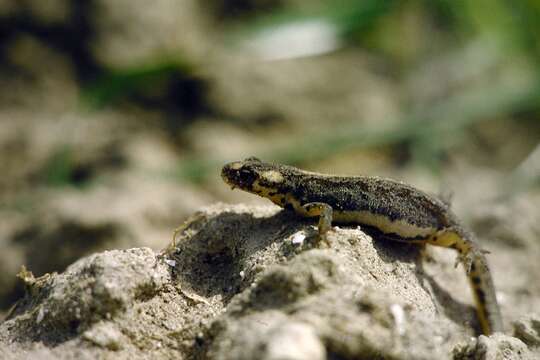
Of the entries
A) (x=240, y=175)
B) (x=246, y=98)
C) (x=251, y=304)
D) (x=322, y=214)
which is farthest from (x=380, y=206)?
(x=246, y=98)

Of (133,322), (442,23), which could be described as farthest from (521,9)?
(133,322)

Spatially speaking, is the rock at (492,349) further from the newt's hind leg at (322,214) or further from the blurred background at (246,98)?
the blurred background at (246,98)

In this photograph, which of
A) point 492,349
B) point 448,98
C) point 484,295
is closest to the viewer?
point 492,349

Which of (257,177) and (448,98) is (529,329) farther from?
(448,98)

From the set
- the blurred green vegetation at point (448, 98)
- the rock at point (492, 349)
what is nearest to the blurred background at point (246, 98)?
the blurred green vegetation at point (448, 98)

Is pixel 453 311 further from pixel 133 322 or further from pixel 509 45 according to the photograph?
pixel 509 45

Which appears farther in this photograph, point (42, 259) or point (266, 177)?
point (42, 259)

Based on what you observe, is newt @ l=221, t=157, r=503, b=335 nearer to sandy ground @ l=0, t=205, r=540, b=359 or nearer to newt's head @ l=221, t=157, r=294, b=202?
newt's head @ l=221, t=157, r=294, b=202
